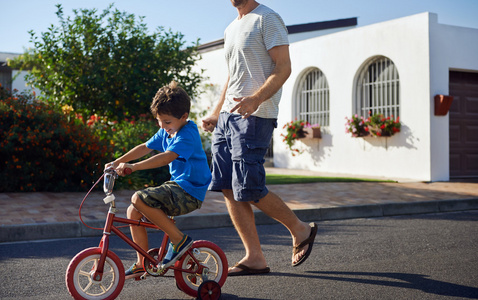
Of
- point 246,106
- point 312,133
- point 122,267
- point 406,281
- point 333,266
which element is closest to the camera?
point 122,267

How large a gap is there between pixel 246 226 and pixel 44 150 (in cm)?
499

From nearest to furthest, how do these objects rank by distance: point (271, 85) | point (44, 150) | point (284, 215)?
point (271, 85)
point (284, 215)
point (44, 150)

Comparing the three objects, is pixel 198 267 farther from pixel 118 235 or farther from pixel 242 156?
pixel 242 156

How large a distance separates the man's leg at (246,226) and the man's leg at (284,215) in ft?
0.35

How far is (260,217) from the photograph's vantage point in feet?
22.9

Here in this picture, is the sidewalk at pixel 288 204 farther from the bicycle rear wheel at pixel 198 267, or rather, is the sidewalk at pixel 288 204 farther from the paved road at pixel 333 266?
the bicycle rear wheel at pixel 198 267

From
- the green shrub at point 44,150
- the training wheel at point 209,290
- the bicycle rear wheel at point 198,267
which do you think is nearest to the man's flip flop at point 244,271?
the bicycle rear wheel at point 198,267

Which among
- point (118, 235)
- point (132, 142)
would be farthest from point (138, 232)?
point (132, 142)

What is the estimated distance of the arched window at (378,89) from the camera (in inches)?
507

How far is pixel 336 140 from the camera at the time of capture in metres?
14.2

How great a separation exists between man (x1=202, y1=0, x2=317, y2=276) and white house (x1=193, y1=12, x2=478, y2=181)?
28.9ft

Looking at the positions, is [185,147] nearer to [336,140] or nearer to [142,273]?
[142,273]

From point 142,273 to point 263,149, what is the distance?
3.87 ft

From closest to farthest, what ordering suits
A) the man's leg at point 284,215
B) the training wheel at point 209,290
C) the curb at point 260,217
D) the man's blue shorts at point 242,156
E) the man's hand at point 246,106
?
the training wheel at point 209,290, the man's hand at point 246,106, the man's blue shorts at point 242,156, the man's leg at point 284,215, the curb at point 260,217
